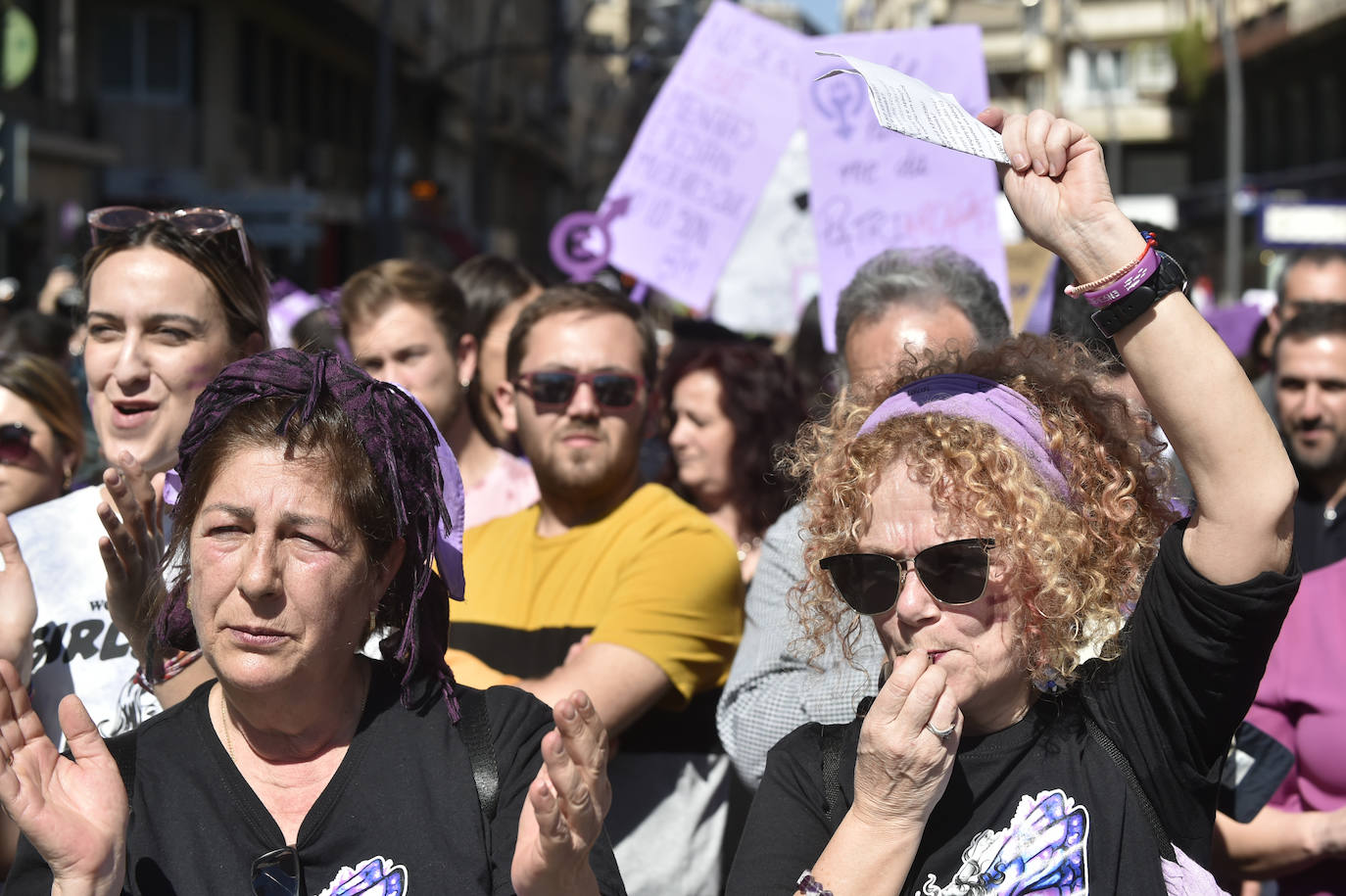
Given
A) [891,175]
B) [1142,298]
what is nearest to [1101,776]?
[1142,298]

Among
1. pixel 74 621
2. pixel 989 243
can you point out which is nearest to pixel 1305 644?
pixel 989 243

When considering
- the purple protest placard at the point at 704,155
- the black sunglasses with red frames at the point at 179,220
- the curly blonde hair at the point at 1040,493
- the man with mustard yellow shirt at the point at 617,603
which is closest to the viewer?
the curly blonde hair at the point at 1040,493

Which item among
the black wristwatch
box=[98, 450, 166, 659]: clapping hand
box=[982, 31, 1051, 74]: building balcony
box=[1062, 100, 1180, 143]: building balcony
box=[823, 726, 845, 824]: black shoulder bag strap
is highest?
box=[982, 31, 1051, 74]: building balcony

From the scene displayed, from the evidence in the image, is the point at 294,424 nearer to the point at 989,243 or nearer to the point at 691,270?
the point at 989,243

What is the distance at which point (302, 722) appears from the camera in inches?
87.7

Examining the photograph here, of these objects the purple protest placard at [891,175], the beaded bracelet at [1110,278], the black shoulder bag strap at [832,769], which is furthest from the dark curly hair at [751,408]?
the beaded bracelet at [1110,278]

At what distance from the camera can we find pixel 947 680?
206cm

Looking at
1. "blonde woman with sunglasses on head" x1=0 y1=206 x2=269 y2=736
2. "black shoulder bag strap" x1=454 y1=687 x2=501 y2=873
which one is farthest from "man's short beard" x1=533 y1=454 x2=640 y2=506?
"black shoulder bag strap" x1=454 y1=687 x2=501 y2=873

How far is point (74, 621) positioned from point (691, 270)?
304cm

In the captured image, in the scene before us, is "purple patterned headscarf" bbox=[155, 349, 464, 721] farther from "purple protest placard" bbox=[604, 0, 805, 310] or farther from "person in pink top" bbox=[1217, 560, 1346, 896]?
"purple protest placard" bbox=[604, 0, 805, 310]

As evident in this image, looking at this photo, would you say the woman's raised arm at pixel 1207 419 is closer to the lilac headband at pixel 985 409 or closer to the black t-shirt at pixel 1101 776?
the black t-shirt at pixel 1101 776

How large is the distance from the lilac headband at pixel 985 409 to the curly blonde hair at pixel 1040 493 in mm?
16

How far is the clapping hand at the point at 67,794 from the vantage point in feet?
6.43

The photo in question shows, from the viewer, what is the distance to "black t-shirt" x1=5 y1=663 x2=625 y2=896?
2.10 meters
